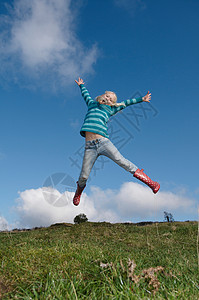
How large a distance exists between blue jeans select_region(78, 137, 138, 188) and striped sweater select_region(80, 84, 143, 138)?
0.23 metres

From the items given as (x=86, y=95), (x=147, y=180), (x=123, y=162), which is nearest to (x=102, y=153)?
(x=123, y=162)

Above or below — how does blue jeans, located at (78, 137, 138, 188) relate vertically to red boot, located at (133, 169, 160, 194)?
above

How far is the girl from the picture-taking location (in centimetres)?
601

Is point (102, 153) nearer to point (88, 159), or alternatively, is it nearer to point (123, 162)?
point (88, 159)

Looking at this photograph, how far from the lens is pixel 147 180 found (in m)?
6.02

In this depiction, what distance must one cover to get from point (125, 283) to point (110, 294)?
0.18 metres

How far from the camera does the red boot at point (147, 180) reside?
598 centimetres

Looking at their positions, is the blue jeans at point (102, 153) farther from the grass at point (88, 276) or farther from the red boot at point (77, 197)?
the grass at point (88, 276)

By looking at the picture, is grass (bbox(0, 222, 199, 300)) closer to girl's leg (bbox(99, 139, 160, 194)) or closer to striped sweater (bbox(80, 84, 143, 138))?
girl's leg (bbox(99, 139, 160, 194))

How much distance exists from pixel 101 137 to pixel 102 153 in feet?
1.14

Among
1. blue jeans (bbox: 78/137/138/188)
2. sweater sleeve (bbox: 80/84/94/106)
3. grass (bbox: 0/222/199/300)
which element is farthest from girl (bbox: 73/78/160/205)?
grass (bbox: 0/222/199/300)

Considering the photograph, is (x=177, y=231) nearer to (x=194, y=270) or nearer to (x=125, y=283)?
(x=194, y=270)

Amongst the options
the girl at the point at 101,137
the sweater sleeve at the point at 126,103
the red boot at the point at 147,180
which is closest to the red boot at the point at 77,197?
the girl at the point at 101,137

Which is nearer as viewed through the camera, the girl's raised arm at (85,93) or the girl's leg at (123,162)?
the girl's leg at (123,162)
